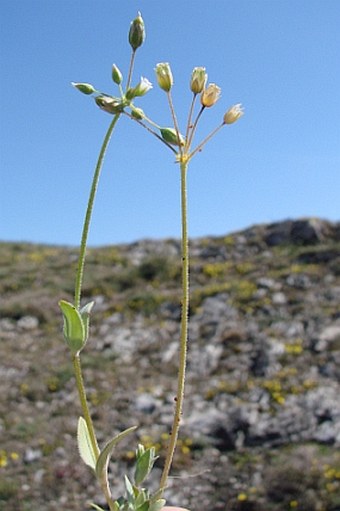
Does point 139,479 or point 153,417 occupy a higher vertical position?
point 139,479

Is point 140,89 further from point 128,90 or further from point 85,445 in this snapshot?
point 85,445

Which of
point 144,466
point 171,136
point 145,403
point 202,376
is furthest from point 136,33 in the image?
point 202,376

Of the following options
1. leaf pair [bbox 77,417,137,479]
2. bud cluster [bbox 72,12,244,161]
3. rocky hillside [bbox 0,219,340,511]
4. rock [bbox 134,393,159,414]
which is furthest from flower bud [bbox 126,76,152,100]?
rock [bbox 134,393,159,414]

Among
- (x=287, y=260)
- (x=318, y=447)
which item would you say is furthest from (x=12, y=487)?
(x=287, y=260)

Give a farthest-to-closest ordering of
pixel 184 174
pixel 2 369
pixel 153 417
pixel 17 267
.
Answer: pixel 17 267 → pixel 2 369 → pixel 153 417 → pixel 184 174

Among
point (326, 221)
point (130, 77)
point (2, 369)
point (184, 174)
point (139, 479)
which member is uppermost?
point (326, 221)

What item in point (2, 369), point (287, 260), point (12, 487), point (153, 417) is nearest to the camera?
point (12, 487)

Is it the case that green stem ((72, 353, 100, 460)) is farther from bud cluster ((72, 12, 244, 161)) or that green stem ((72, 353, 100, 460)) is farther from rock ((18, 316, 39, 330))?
rock ((18, 316, 39, 330))

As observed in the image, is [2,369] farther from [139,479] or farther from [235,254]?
[139,479]

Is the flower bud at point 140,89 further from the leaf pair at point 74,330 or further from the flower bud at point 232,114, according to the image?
the leaf pair at point 74,330

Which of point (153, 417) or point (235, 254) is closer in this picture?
point (153, 417)
